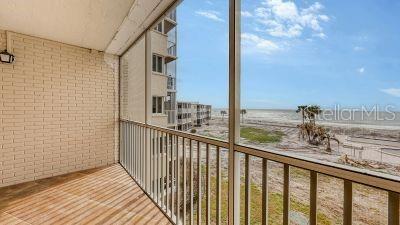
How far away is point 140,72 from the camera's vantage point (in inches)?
175

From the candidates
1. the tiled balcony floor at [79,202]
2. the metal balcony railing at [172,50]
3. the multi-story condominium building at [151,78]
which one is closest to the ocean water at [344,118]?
the tiled balcony floor at [79,202]

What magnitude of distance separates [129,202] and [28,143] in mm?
2211

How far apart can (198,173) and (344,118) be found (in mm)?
1382

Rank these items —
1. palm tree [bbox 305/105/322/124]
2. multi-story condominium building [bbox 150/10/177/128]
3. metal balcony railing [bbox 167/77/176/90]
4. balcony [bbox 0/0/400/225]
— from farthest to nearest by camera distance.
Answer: multi-story condominium building [bbox 150/10/177/128] < metal balcony railing [bbox 167/77/176/90] < balcony [bbox 0/0/400/225] < palm tree [bbox 305/105/322/124]

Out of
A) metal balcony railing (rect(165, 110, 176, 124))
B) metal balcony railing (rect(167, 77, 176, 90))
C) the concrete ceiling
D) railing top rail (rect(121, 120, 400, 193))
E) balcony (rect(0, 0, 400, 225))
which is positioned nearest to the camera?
railing top rail (rect(121, 120, 400, 193))

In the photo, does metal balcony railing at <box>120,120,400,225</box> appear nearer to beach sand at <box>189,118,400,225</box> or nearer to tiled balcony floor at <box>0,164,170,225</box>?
beach sand at <box>189,118,400,225</box>

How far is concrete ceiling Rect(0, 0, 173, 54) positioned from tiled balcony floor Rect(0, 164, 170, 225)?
91.3 inches

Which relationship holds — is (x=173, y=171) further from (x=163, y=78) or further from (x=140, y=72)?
(x=163, y=78)

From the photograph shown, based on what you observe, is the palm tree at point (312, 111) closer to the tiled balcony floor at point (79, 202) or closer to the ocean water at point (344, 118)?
the ocean water at point (344, 118)

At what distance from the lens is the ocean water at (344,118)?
2.83 feet

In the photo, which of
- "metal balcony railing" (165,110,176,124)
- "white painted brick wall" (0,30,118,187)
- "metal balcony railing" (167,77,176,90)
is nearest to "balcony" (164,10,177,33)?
"metal balcony railing" (167,77,176,90)

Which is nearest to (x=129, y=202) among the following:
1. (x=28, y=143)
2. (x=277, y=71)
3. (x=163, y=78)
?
(x=28, y=143)

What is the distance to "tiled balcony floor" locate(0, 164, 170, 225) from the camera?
256cm

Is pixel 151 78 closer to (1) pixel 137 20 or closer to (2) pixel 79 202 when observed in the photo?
(1) pixel 137 20
